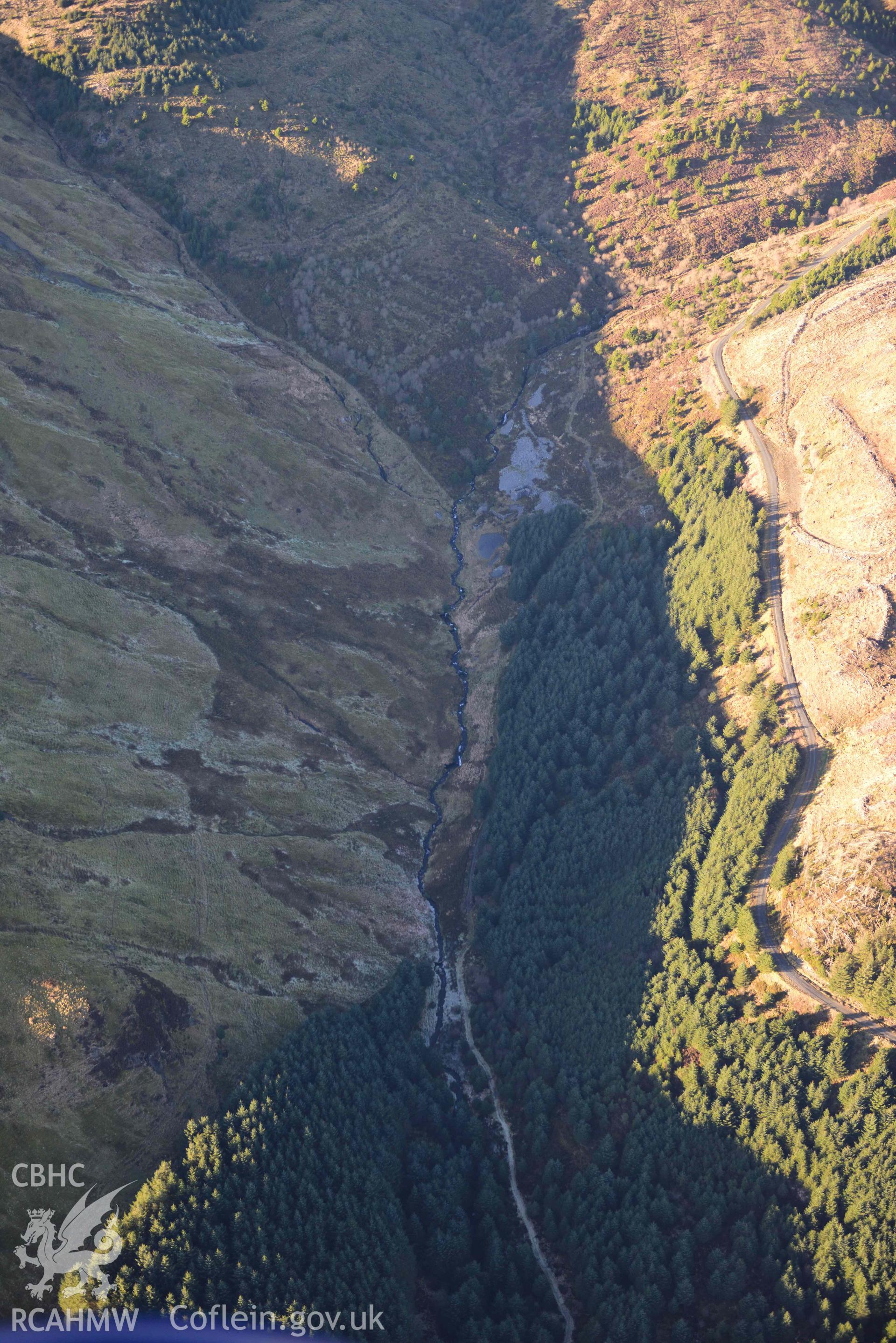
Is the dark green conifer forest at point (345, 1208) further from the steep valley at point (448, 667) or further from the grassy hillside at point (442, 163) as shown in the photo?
the grassy hillside at point (442, 163)

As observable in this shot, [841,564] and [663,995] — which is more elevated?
[841,564]

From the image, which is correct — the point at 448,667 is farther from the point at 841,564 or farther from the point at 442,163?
the point at 442,163

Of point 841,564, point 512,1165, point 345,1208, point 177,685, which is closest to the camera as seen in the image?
point 345,1208

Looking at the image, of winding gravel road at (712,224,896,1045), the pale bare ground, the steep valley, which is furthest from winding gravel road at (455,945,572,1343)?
the pale bare ground

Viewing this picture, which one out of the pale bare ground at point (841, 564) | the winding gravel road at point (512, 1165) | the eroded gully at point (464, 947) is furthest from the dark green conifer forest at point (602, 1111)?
the pale bare ground at point (841, 564)

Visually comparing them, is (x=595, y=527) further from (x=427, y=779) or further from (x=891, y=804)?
(x=891, y=804)

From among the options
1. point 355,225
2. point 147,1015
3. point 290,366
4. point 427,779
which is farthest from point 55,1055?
point 355,225

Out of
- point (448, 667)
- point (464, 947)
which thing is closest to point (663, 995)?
point (464, 947)
